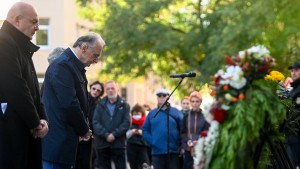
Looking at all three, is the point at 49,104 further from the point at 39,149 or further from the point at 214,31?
the point at 214,31

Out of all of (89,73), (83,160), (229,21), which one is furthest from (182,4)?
(83,160)

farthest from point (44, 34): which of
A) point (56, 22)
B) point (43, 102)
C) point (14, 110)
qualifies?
point (14, 110)

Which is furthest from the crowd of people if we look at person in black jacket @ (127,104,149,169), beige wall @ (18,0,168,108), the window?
the window

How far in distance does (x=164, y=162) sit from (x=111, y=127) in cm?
143

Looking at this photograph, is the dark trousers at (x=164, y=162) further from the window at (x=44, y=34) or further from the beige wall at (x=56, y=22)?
the window at (x=44, y=34)

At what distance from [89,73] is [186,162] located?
3615 cm

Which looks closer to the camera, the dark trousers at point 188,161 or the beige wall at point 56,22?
the dark trousers at point 188,161

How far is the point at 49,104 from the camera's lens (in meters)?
9.30

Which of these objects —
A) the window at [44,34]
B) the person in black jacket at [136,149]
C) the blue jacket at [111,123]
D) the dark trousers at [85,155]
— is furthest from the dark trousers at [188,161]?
the window at [44,34]

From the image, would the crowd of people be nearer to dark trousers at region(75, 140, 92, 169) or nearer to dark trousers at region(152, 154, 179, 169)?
dark trousers at region(75, 140, 92, 169)

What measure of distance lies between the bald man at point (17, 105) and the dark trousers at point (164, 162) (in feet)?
23.9

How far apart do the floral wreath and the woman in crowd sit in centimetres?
815

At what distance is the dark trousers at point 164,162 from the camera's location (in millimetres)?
15180

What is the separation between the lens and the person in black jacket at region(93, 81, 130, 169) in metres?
16.0
